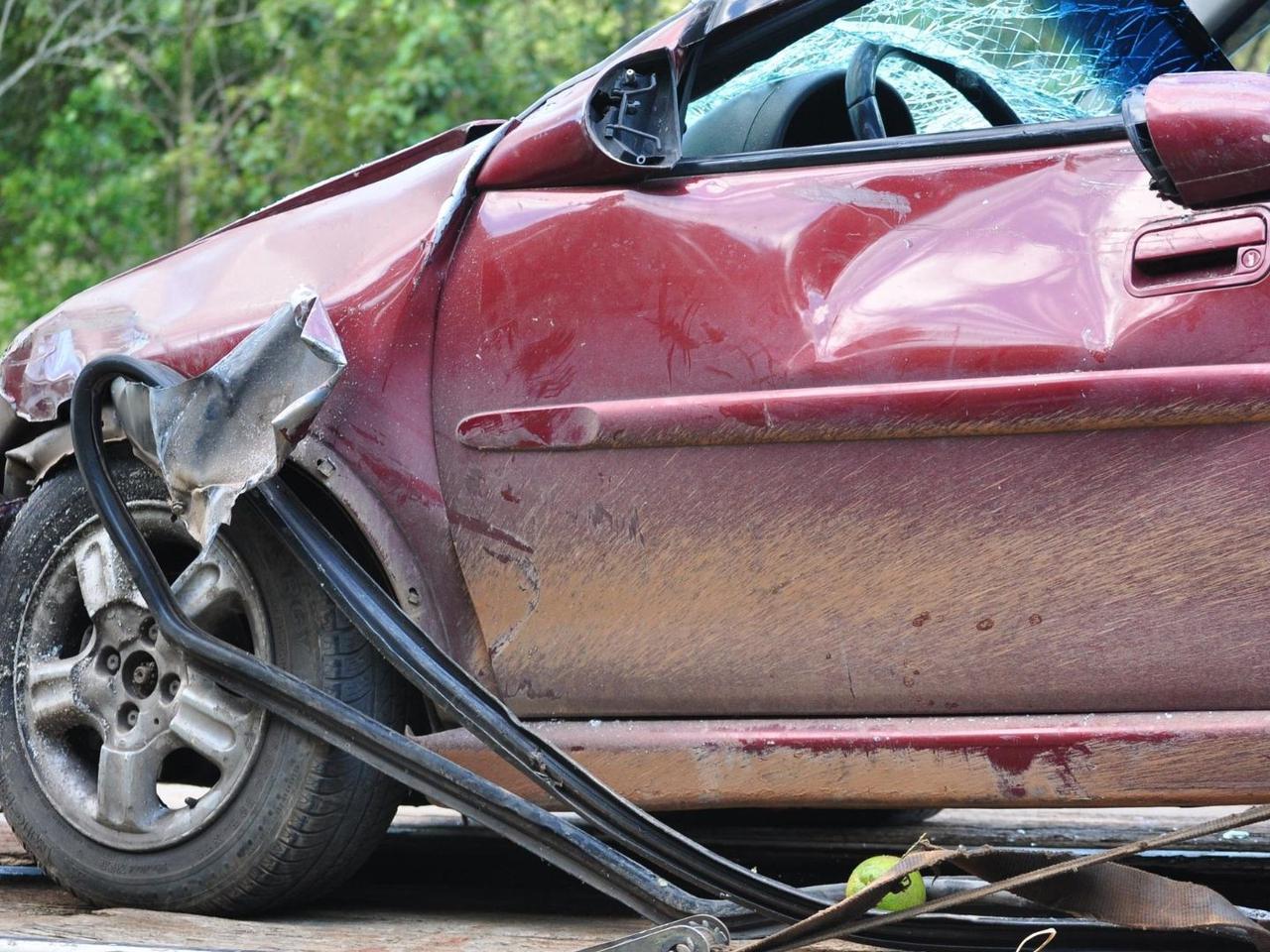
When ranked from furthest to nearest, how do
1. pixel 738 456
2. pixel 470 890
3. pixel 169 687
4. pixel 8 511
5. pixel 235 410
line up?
pixel 470 890
pixel 8 511
pixel 169 687
pixel 235 410
pixel 738 456

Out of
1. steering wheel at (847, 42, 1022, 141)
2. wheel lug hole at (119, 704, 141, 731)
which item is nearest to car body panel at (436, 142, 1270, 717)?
steering wheel at (847, 42, 1022, 141)

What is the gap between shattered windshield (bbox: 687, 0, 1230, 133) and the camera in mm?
2773

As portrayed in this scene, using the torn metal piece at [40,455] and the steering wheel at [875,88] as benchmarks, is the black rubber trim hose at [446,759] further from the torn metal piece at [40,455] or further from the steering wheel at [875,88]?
the steering wheel at [875,88]

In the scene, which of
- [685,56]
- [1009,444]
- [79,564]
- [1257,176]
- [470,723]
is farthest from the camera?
[79,564]

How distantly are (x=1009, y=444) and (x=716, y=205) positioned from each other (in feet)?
2.05

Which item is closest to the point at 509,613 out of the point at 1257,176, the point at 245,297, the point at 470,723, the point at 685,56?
the point at 470,723

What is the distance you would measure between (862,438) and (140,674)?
4.57 feet

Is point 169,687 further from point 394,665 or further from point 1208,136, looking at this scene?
point 1208,136

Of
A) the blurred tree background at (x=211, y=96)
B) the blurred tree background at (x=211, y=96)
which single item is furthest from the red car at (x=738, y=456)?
the blurred tree background at (x=211, y=96)

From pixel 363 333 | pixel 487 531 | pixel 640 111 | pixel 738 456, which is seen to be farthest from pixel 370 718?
pixel 640 111

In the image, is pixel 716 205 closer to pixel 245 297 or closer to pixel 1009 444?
pixel 1009 444

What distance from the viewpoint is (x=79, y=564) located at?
2822 mm

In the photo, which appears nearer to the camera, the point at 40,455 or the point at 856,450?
the point at 856,450

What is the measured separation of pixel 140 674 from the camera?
277 cm
